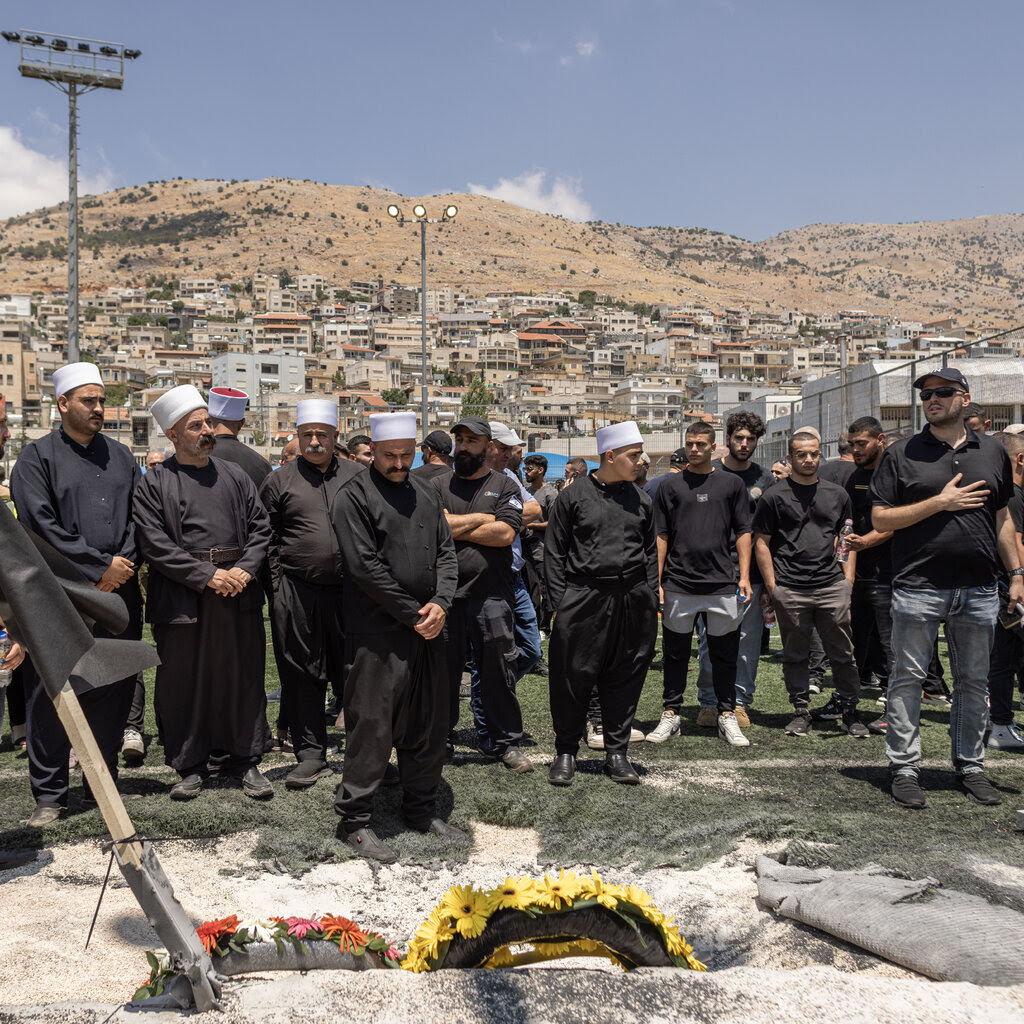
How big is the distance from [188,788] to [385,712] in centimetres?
138

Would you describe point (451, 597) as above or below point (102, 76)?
below

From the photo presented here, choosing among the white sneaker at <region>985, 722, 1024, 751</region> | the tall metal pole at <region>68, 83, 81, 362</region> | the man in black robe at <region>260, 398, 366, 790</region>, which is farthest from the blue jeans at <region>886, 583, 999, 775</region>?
the tall metal pole at <region>68, 83, 81, 362</region>

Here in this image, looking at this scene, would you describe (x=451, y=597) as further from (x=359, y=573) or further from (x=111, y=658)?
(x=111, y=658)

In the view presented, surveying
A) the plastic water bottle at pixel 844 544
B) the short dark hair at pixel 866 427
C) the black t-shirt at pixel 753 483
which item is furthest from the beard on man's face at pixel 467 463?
the short dark hair at pixel 866 427

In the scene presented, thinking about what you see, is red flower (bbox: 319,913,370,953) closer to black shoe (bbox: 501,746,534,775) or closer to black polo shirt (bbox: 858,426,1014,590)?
black shoe (bbox: 501,746,534,775)

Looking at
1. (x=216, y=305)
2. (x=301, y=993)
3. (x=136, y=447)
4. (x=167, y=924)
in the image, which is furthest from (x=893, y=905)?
(x=216, y=305)

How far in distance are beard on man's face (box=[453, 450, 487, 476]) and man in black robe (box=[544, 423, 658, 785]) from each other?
70 centimetres

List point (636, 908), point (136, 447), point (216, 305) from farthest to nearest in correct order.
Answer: point (216, 305) < point (136, 447) < point (636, 908)

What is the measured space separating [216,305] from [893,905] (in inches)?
7079

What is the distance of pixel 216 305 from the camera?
559 ft

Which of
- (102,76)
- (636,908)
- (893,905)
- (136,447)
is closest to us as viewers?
(636,908)

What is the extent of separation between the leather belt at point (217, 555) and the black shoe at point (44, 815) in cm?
147

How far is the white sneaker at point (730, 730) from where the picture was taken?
634 centimetres

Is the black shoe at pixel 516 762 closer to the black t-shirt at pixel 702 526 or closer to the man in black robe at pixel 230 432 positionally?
the black t-shirt at pixel 702 526
